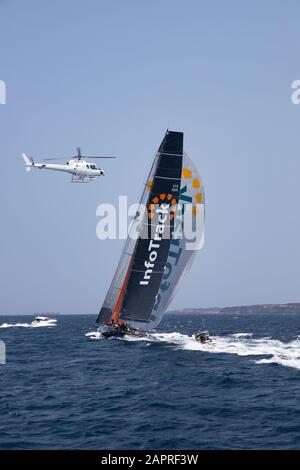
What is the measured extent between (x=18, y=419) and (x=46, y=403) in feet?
8.96

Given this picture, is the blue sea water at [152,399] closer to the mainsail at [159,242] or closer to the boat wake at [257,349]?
the boat wake at [257,349]

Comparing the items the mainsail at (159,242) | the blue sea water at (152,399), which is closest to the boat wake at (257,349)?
the blue sea water at (152,399)

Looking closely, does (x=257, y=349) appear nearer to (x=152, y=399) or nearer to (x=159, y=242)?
(x=159, y=242)

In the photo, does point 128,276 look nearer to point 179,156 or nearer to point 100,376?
point 179,156

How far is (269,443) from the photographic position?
15.9 meters

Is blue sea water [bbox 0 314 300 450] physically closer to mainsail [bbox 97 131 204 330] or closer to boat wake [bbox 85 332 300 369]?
boat wake [bbox 85 332 300 369]

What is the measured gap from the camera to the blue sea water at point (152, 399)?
1672cm

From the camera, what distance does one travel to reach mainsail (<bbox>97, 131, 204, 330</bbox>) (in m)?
45.7

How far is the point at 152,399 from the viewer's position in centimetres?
2284

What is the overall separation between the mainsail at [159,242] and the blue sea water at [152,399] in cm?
775

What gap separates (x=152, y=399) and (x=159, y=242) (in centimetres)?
2362

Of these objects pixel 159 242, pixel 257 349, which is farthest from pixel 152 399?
pixel 159 242

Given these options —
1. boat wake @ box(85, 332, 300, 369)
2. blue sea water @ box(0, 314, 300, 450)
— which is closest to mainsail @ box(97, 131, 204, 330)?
boat wake @ box(85, 332, 300, 369)

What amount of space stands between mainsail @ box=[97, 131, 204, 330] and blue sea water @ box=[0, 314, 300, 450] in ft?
25.4
